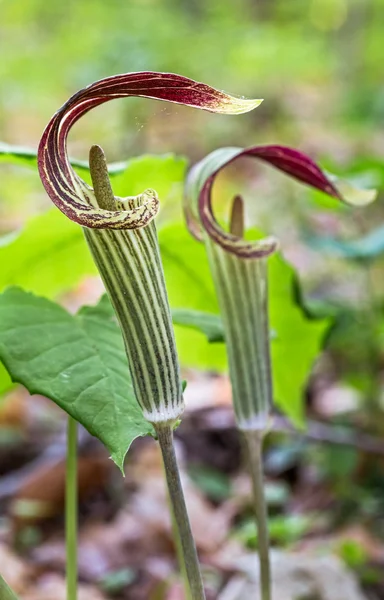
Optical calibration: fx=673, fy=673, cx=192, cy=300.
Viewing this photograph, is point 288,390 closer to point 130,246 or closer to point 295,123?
point 130,246

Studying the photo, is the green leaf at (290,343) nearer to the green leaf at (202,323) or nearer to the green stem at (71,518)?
the green leaf at (202,323)

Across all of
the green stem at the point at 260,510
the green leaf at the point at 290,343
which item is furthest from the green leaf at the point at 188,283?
the green stem at the point at 260,510

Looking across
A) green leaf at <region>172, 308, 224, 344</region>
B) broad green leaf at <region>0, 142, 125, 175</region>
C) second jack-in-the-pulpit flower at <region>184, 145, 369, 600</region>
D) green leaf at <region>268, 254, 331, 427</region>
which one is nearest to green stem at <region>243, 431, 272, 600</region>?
second jack-in-the-pulpit flower at <region>184, 145, 369, 600</region>

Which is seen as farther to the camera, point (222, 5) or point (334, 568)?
point (222, 5)

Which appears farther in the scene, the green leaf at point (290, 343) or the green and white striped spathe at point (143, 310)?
the green leaf at point (290, 343)

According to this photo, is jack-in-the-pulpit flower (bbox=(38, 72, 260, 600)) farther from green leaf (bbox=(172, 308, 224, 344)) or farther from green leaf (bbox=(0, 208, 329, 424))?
green leaf (bbox=(0, 208, 329, 424))

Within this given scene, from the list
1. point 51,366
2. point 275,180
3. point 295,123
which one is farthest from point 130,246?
point 295,123

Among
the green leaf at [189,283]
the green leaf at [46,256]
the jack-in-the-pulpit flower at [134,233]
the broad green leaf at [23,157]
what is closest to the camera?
the jack-in-the-pulpit flower at [134,233]
